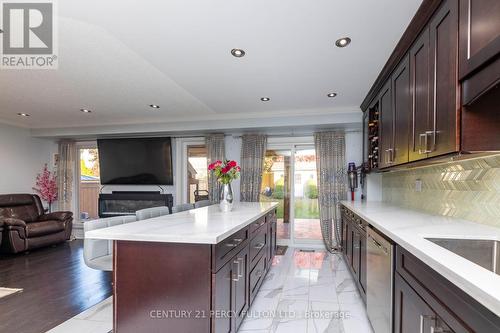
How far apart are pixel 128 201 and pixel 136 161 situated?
89 cm

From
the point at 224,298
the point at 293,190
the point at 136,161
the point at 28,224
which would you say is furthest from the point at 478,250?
the point at 28,224

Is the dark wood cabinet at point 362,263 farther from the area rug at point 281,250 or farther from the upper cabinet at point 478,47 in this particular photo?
the area rug at point 281,250

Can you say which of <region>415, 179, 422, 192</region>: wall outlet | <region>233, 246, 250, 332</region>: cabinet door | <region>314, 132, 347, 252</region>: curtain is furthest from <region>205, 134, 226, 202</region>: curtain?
<region>415, 179, 422, 192</region>: wall outlet

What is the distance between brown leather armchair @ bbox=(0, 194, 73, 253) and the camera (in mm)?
4129

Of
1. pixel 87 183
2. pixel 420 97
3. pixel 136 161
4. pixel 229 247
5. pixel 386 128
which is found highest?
pixel 420 97

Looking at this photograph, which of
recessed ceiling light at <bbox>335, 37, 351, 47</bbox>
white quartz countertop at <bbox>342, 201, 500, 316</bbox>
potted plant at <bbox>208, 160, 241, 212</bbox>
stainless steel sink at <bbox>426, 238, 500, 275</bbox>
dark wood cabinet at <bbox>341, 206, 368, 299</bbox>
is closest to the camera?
white quartz countertop at <bbox>342, 201, 500, 316</bbox>

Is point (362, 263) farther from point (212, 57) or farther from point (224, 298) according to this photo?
point (212, 57)

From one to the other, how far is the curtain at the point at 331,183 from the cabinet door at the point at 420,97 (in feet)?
7.94

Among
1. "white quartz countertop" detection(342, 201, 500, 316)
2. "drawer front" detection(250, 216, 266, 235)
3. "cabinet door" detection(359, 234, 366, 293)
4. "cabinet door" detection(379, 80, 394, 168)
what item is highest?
"cabinet door" detection(379, 80, 394, 168)

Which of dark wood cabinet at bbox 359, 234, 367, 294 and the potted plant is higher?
the potted plant

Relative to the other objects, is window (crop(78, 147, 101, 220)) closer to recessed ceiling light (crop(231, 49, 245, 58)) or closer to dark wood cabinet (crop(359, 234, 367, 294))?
recessed ceiling light (crop(231, 49, 245, 58))

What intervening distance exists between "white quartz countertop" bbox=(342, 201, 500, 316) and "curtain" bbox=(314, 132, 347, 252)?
2.30m

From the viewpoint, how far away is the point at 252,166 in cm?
487

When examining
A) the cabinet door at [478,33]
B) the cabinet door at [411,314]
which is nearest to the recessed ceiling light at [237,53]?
the cabinet door at [478,33]
